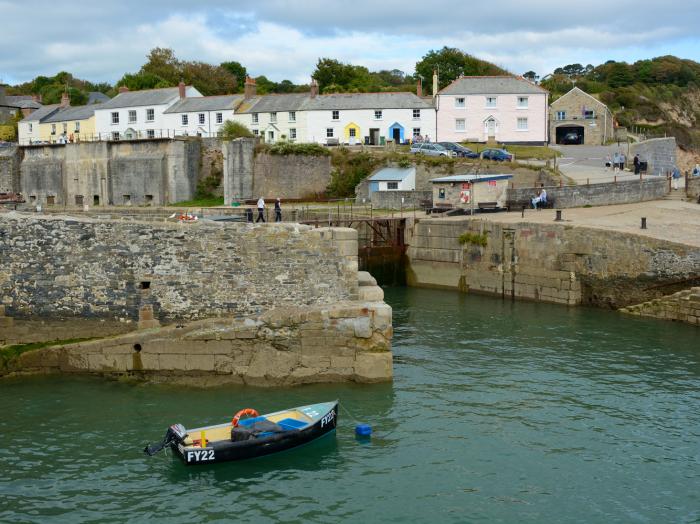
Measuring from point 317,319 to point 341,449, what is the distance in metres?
3.58

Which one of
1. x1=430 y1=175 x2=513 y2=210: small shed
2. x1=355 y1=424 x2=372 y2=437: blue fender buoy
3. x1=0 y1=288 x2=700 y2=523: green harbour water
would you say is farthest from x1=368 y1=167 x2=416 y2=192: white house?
x1=355 y1=424 x2=372 y2=437: blue fender buoy

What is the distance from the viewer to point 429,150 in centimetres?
4428

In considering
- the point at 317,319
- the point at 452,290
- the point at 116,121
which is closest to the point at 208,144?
the point at 116,121

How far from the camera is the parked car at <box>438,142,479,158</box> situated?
4394 centimetres

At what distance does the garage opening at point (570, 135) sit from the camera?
58.4m

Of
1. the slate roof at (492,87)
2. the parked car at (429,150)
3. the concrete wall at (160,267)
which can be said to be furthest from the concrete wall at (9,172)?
the concrete wall at (160,267)

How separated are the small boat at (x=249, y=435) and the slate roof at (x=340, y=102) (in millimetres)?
37571

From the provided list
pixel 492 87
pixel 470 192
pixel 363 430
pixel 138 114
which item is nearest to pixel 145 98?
pixel 138 114

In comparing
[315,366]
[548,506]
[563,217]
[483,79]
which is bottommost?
[548,506]

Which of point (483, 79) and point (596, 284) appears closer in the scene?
point (596, 284)

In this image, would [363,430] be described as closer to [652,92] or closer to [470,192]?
[470,192]

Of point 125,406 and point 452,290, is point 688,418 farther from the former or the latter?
point 452,290

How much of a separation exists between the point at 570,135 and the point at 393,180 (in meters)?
23.9

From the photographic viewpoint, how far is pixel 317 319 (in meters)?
17.5
